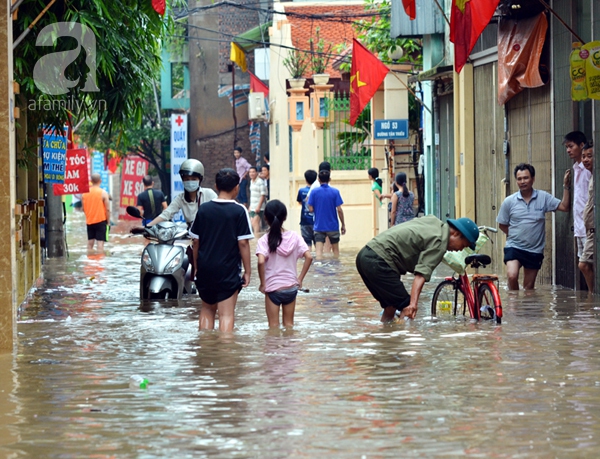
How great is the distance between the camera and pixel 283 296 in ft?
36.2

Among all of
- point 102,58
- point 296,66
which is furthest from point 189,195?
point 296,66

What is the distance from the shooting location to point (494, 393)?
7.72 meters

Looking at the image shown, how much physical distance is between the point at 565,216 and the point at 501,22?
3801mm

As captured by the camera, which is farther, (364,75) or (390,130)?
(390,130)

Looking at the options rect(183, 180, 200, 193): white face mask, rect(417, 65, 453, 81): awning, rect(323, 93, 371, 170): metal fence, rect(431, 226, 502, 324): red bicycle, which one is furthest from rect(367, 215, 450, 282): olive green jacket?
rect(323, 93, 371, 170): metal fence

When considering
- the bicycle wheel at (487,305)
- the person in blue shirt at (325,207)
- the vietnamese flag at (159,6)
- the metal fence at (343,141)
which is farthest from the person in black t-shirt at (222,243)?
the metal fence at (343,141)

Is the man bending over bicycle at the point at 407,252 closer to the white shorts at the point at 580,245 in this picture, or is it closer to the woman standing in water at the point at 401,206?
the white shorts at the point at 580,245

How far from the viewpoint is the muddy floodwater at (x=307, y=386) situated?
6.35m

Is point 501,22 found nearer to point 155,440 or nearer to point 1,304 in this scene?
point 1,304

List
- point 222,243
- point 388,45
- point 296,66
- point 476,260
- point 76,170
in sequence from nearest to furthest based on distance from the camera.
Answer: point 222,243 < point 476,260 < point 76,170 < point 388,45 < point 296,66

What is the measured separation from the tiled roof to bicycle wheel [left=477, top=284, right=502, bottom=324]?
999 inches

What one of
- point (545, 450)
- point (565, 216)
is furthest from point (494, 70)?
point (545, 450)

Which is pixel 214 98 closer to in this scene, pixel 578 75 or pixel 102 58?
pixel 102 58

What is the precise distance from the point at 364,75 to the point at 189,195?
1042 cm
